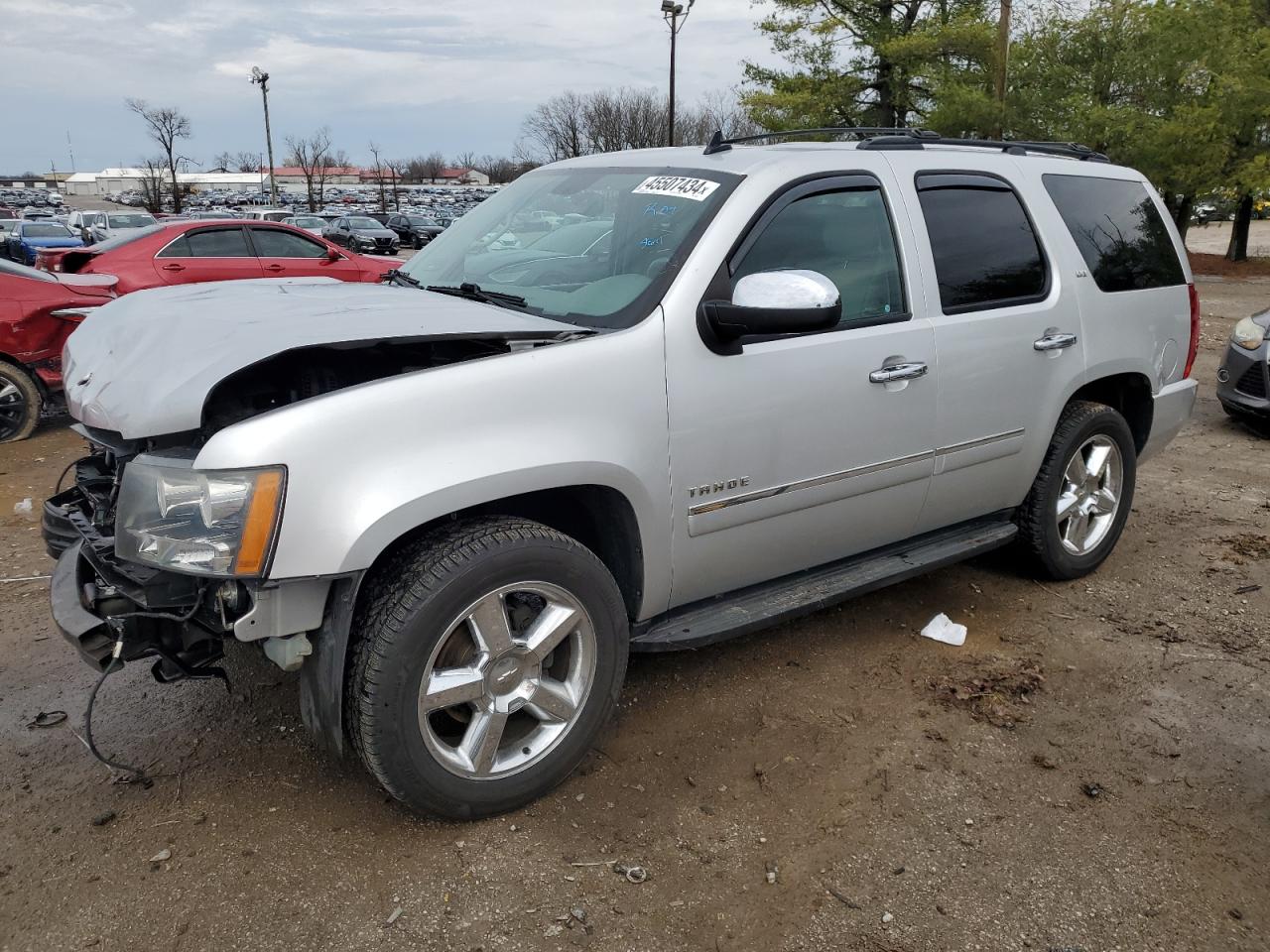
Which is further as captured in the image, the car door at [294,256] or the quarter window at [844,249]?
the car door at [294,256]

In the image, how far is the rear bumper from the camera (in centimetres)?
470

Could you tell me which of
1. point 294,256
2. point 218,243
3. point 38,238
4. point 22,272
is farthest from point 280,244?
point 38,238

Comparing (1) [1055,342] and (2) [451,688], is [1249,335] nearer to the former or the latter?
(1) [1055,342]

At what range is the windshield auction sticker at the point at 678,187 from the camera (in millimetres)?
3203

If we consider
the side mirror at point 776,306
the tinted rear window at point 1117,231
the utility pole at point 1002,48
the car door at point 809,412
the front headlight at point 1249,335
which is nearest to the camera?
the side mirror at point 776,306

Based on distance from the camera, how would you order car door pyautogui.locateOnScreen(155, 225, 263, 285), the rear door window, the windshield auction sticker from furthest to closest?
the rear door window
car door pyautogui.locateOnScreen(155, 225, 263, 285)
the windshield auction sticker

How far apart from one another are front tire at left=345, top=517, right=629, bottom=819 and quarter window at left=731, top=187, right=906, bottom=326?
46.3 inches

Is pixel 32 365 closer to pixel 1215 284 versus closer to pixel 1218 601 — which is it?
pixel 1218 601

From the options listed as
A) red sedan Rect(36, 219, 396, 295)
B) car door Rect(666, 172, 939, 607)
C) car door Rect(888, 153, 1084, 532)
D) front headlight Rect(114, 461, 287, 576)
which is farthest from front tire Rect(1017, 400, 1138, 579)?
red sedan Rect(36, 219, 396, 295)

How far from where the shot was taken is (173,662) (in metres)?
2.59

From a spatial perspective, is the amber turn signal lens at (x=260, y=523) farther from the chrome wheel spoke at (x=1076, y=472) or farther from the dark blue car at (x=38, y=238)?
the dark blue car at (x=38, y=238)

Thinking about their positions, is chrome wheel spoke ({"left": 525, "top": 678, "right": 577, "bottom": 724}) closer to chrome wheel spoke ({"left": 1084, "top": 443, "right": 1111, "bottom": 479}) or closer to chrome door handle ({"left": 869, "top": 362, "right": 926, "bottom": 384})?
chrome door handle ({"left": 869, "top": 362, "right": 926, "bottom": 384})

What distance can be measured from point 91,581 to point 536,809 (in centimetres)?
140

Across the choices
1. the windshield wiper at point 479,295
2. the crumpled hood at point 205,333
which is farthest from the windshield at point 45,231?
the windshield wiper at point 479,295
